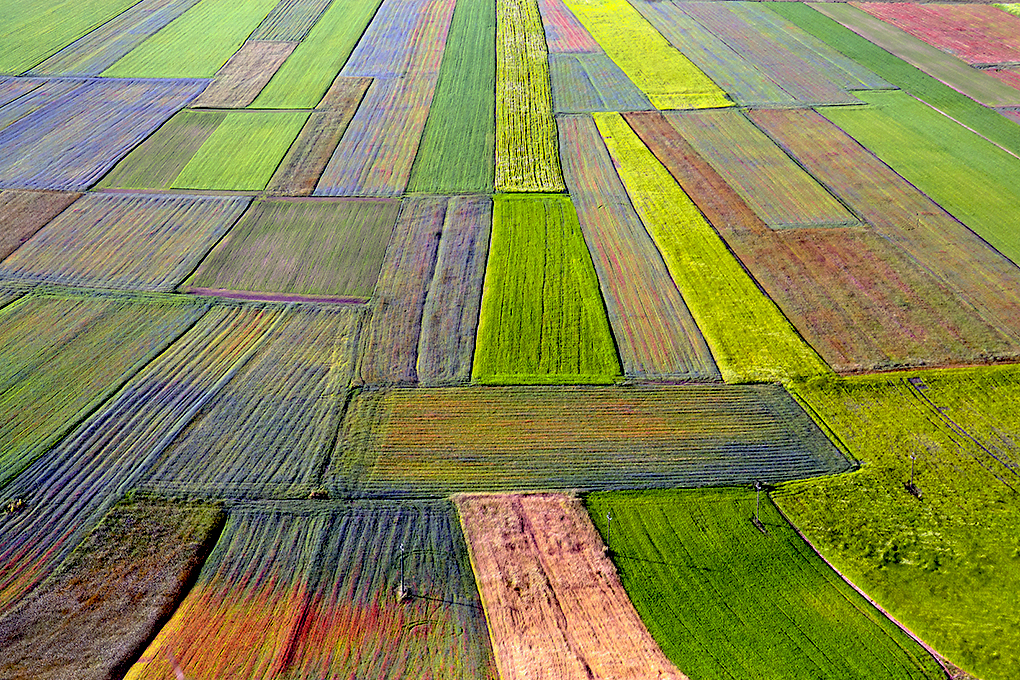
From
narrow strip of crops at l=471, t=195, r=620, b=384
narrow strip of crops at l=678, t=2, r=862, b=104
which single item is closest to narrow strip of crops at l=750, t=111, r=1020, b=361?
narrow strip of crops at l=678, t=2, r=862, b=104

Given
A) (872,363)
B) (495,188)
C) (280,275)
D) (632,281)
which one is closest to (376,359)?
(280,275)

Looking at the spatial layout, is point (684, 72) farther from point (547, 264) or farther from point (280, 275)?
point (280, 275)

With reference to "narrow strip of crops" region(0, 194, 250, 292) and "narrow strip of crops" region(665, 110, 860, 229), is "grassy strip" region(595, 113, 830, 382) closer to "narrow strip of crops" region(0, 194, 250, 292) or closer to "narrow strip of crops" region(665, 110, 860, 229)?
"narrow strip of crops" region(665, 110, 860, 229)

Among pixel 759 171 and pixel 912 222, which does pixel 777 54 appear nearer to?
pixel 759 171

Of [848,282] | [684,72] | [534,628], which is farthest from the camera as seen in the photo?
[684,72]

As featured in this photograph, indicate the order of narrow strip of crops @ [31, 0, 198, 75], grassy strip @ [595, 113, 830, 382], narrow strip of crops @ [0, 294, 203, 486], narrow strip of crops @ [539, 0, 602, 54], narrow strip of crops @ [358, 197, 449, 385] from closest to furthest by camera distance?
narrow strip of crops @ [0, 294, 203, 486] → narrow strip of crops @ [358, 197, 449, 385] → grassy strip @ [595, 113, 830, 382] → narrow strip of crops @ [31, 0, 198, 75] → narrow strip of crops @ [539, 0, 602, 54]
